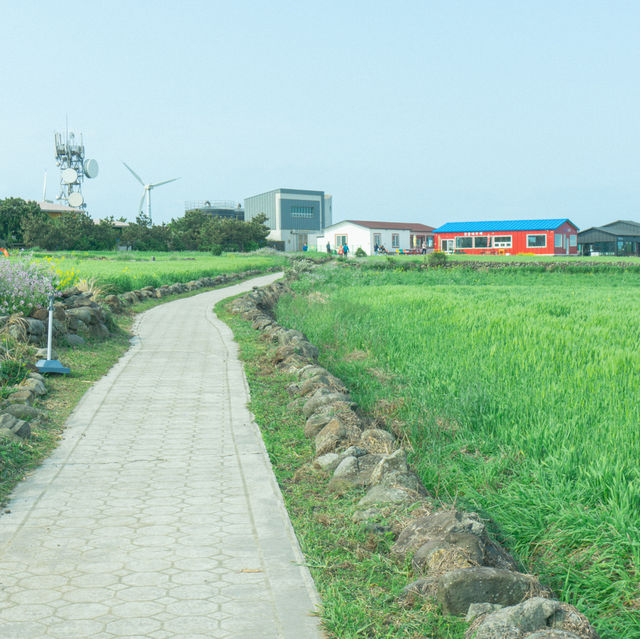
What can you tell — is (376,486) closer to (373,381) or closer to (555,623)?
(555,623)

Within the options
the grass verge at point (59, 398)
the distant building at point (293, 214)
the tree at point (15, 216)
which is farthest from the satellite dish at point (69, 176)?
the grass verge at point (59, 398)

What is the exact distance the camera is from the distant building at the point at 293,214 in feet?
351

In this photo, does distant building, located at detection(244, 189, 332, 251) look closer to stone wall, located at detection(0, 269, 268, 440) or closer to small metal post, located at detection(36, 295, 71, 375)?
stone wall, located at detection(0, 269, 268, 440)

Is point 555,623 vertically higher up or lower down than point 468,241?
lower down

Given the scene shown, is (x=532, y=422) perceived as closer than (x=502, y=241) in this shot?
Yes

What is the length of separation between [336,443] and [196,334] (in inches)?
389

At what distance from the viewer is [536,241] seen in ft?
241

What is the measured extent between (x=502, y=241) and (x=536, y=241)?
3535mm

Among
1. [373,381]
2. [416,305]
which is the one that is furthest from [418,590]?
[416,305]

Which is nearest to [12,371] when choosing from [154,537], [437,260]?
[154,537]

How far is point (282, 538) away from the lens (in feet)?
16.3

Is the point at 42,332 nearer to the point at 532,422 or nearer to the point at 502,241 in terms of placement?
the point at 532,422

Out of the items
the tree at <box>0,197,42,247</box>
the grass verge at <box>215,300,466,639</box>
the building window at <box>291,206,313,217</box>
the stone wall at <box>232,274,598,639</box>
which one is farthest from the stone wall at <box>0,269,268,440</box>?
the building window at <box>291,206,313,217</box>

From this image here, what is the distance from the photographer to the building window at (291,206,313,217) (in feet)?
361
